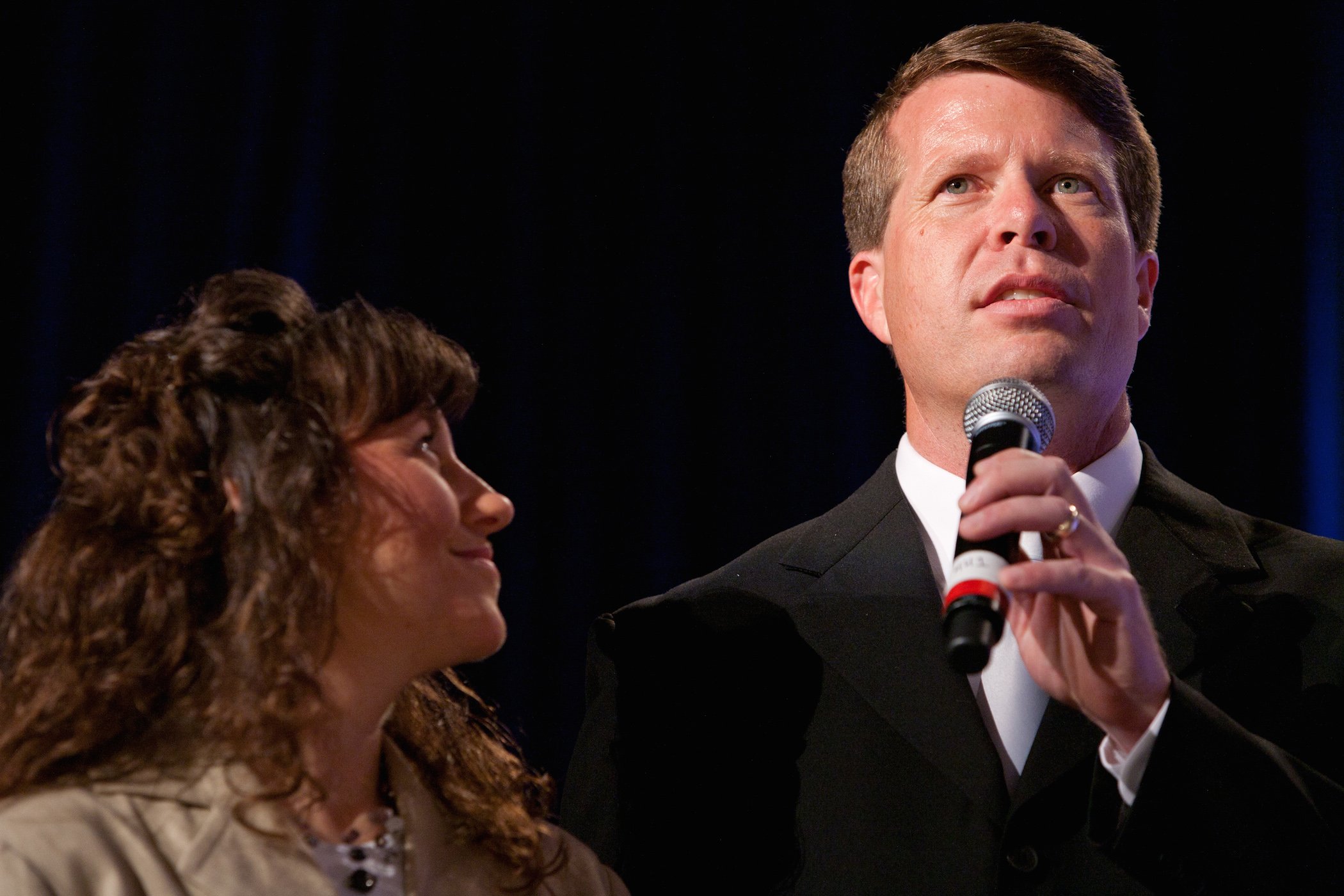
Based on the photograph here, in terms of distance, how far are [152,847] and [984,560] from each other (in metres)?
0.90

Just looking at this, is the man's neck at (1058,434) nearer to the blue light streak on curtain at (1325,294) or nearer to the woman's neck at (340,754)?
the woman's neck at (340,754)

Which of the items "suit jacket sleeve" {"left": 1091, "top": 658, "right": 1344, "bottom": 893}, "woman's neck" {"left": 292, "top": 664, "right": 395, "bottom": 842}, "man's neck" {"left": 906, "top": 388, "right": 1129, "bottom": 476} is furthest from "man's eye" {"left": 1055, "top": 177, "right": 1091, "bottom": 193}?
"woman's neck" {"left": 292, "top": 664, "right": 395, "bottom": 842}

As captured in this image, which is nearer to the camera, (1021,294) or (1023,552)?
(1023,552)

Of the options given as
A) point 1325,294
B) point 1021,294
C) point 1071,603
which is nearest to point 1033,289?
point 1021,294

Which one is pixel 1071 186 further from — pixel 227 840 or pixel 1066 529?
pixel 227 840

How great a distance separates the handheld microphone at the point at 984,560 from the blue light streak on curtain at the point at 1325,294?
1.92m

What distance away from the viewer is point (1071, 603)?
1438 millimetres

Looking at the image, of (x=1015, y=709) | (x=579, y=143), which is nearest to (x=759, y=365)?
(x=579, y=143)

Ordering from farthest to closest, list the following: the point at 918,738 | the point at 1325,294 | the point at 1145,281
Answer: the point at 1325,294, the point at 1145,281, the point at 918,738

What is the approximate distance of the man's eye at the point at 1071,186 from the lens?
6.29 feet

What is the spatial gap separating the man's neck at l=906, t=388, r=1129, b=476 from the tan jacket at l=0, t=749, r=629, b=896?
98 cm

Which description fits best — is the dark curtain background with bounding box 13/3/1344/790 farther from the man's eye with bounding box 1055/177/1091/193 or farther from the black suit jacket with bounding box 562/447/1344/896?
the man's eye with bounding box 1055/177/1091/193

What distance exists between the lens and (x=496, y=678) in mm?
3277

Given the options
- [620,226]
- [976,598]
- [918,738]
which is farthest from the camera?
[620,226]
